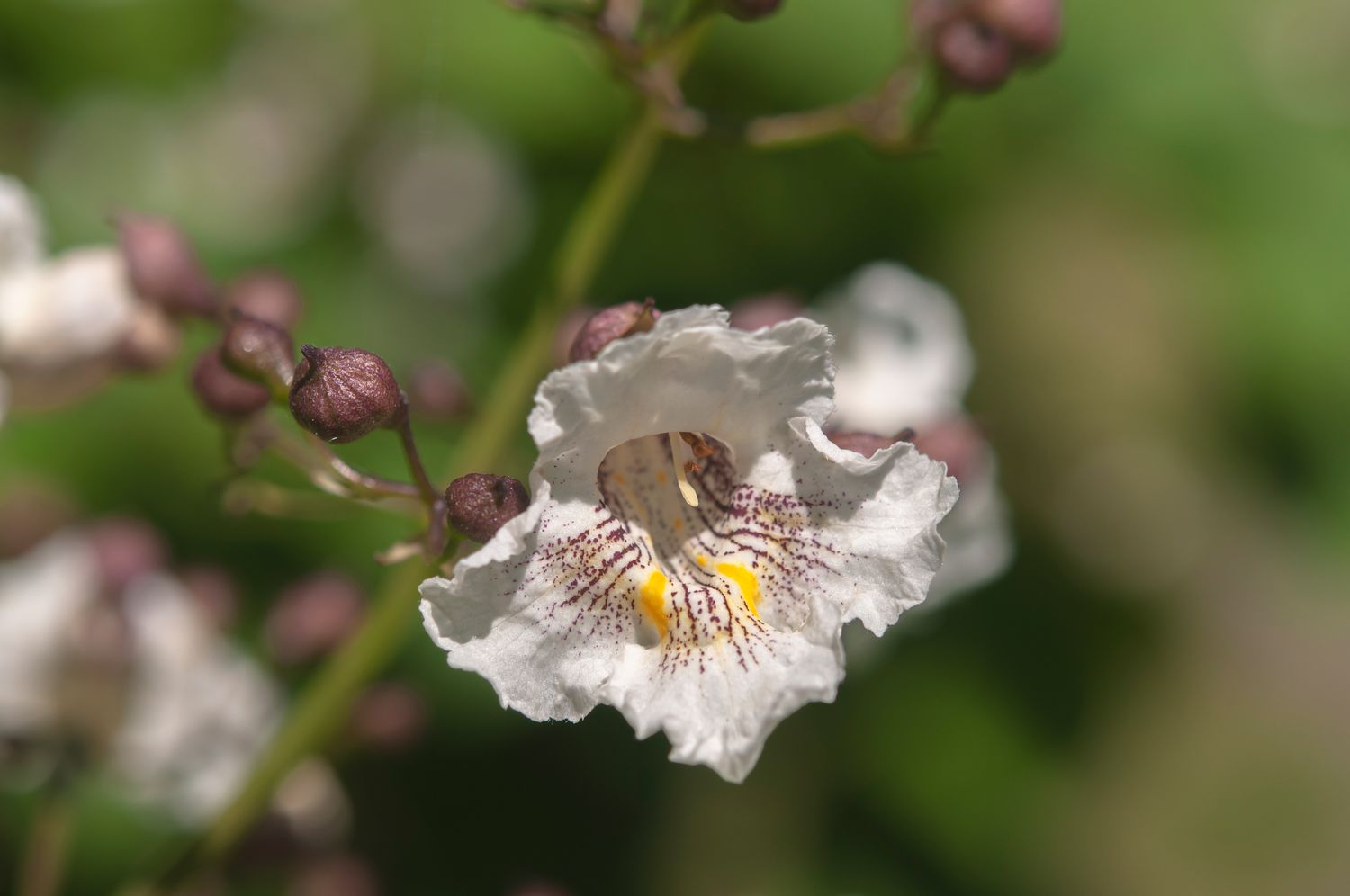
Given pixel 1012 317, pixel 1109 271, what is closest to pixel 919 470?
pixel 1012 317

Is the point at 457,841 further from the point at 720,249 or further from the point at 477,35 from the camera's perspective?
the point at 477,35

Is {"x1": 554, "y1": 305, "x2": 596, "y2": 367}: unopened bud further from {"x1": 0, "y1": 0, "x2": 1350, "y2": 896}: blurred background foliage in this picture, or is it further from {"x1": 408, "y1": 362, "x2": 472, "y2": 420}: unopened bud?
{"x1": 0, "y1": 0, "x2": 1350, "y2": 896}: blurred background foliage

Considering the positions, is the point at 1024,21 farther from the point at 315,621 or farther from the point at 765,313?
the point at 315,621

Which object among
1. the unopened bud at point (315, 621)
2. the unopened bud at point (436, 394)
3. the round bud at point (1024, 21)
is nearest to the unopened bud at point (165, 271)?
the unopened bud at point (436, 394)

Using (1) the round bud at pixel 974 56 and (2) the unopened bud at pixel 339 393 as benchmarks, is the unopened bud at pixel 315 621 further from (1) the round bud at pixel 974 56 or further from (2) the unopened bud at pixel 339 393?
(1) the round bud at pixel 974 56

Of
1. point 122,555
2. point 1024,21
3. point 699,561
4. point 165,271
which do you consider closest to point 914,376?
point 1024,21

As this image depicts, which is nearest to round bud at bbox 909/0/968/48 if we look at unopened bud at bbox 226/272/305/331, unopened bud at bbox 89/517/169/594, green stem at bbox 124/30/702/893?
green stem at bbox 124/30/702/893
